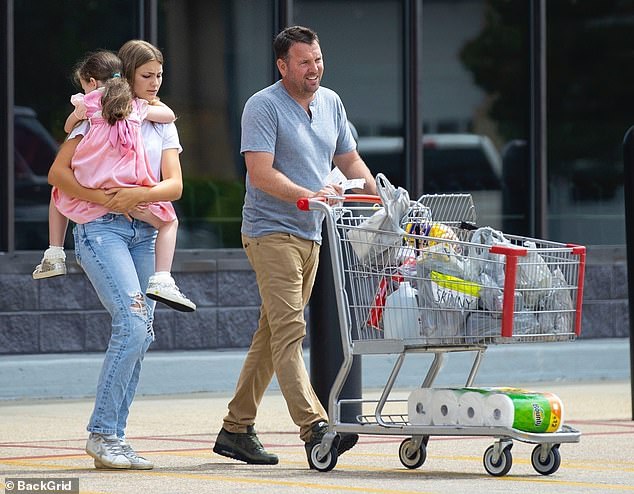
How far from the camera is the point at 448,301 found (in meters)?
6.66

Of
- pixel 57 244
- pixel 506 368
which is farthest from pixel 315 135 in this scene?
pixel 506 368

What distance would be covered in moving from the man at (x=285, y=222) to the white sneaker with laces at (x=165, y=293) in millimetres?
417

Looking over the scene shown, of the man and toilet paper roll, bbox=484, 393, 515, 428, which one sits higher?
the man

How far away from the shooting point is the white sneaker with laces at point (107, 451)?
6895mm

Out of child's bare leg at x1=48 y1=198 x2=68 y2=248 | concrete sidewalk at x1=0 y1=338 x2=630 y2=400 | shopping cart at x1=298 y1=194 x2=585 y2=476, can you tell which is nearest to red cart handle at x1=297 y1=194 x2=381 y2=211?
shopping cart at x1=298 y1=194 x2=585 y2=476

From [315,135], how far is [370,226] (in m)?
0.65

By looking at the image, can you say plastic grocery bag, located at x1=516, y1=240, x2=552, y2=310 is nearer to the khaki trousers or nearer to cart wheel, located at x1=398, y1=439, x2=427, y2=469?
cart wheel, located at x1=398, y1=439, x2=427, y2=469

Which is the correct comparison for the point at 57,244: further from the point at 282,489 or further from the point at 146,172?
the point at 282,489

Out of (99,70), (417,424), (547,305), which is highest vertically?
(99,70)

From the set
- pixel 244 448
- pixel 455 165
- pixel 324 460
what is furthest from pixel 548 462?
pixel 455 165

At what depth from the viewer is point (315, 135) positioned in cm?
724

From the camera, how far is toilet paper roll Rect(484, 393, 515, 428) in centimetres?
661

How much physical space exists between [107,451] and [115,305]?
647mm

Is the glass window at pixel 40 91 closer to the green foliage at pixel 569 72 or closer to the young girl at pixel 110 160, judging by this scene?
the green foliage at pixel 569 72
